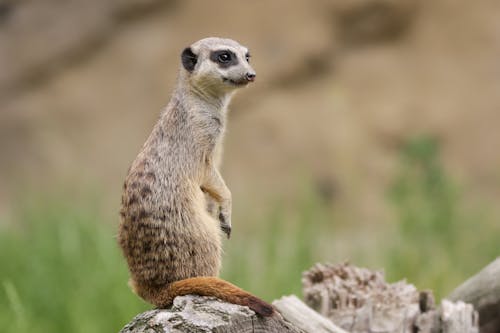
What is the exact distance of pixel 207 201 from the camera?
2.93 meters

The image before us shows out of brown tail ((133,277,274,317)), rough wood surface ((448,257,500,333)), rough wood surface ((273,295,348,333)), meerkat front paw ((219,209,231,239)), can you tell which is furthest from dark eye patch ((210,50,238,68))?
rough wood surface ((448,257,500,333))

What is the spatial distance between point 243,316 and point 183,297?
19cm

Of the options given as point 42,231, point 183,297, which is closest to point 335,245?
point 42,231

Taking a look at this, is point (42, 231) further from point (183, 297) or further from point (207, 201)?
point (183, 297)

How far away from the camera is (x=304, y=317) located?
3.02m

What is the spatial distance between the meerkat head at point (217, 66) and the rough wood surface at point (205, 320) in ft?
2.34

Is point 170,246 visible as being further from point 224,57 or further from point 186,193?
point 224,57

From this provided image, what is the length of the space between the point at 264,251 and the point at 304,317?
2.11 m

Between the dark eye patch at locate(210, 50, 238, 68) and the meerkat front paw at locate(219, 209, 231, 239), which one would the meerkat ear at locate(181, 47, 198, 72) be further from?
the meerkat front paw at locate(219, 209, 231, 239)

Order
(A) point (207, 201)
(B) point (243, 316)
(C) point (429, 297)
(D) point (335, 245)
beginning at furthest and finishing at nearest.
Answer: (D) point (335, 245) → (C) point (429, 297) → (A) point (207, 201) → (B) point (243, 316)

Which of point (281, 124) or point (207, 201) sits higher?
point (281, 124)

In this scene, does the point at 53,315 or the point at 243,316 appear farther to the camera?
the point at 53,315

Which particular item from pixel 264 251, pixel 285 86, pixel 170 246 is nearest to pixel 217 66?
pixel 170 246

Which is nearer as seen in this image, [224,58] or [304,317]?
[224,58]
